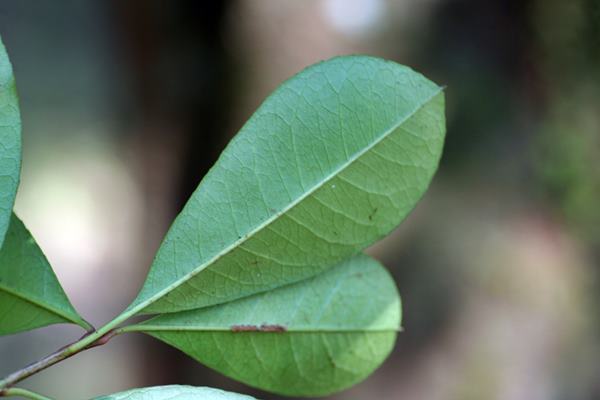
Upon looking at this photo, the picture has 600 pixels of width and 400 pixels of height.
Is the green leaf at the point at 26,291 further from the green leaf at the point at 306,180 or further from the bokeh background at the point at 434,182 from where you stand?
the bokeh background at the point at 434,182

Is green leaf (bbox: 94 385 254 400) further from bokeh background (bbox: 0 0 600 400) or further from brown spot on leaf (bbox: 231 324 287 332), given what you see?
bokeh background (bbox: 0 0 600 400)

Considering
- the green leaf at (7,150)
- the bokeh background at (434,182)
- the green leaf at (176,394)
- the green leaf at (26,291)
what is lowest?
→ the green leaf at (176,394)

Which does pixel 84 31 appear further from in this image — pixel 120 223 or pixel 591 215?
pixel 591 215

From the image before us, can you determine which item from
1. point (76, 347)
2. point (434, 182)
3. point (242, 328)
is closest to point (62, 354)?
point (76, 347)

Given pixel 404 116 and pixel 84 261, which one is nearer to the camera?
pixel 404 116

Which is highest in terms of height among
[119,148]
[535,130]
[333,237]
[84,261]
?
[119,148]

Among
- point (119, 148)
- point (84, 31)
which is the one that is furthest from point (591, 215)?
point (84, 31)

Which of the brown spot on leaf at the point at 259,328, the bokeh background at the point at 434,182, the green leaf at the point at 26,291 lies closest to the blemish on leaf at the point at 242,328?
the brown spot on leaf at the point at 259,328
